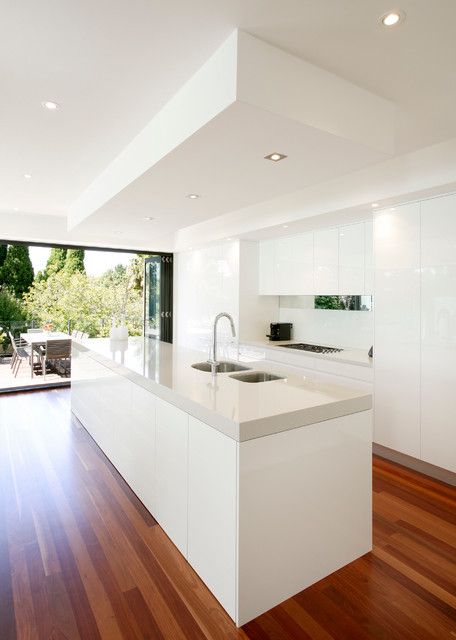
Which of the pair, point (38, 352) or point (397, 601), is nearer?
point (397, 601)

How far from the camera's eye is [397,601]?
5.89 ft

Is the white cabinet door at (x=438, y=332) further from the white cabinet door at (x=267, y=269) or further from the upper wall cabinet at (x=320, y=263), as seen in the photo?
the white cabinet door at (x=267, y=269)

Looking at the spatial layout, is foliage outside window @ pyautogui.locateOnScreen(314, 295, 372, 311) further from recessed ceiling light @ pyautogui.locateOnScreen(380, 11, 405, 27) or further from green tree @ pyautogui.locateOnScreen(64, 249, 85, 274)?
green tree @ pyautogui.locateOnScreen(64, 249, 85, 274)

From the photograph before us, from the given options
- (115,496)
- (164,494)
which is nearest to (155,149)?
(164,494)

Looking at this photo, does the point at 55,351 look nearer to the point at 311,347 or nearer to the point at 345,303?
the point at 311,347

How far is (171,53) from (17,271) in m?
5.26

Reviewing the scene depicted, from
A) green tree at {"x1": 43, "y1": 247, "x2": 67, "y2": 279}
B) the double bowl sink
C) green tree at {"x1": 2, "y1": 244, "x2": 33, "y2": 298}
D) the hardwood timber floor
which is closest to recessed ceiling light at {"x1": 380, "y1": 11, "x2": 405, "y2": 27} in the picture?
the double bowl sink

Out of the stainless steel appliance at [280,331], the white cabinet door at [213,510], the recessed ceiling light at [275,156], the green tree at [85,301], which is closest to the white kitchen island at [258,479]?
the white cabinet door at [213,510]

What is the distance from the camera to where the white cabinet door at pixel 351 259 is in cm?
382

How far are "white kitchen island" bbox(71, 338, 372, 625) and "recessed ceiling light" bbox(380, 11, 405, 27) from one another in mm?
1656

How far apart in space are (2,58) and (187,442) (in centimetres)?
215

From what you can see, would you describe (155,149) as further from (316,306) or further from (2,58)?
(316,306)

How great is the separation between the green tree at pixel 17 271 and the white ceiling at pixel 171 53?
3.70 meters

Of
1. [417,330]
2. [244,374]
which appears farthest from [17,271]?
[417,330]
